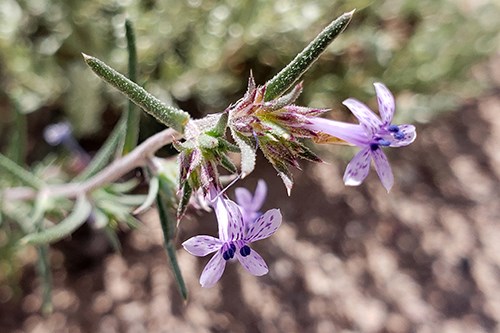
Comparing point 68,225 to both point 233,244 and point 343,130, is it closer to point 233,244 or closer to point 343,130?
point 233,244

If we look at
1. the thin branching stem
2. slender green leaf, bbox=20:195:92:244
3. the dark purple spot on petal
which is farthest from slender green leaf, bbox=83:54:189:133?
slender green leaf, bbox=20:195:92:244

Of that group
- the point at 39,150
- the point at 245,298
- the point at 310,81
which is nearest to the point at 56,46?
the point at 39,150

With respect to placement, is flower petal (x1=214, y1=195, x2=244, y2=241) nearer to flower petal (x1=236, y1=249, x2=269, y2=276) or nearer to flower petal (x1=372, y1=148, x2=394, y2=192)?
flower petal (x1=236, y1=249, x2=269, y2=276)

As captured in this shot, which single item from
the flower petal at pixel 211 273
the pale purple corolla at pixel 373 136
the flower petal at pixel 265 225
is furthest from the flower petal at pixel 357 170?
the flower petal at pixel 211 273

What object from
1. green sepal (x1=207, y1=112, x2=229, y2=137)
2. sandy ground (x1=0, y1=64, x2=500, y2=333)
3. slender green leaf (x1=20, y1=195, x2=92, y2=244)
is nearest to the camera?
green sepal (x1=207, y1=112, x2=229, y2=137)

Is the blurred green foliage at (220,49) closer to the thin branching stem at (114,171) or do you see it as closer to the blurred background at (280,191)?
the blurred background at (280,191)

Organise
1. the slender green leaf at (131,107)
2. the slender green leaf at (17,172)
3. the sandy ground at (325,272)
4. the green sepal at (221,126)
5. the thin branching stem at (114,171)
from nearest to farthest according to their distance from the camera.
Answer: the green sepal at (221,126) → the thin branching stem at (114,171) → the slender green leaf at (131,107) → the slender green leaf at (17,172) → the sandy ground at (325,272)

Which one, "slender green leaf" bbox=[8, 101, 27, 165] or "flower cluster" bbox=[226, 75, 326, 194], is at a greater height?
"flower cluster" bbox=[226, 75, 326, 194]
